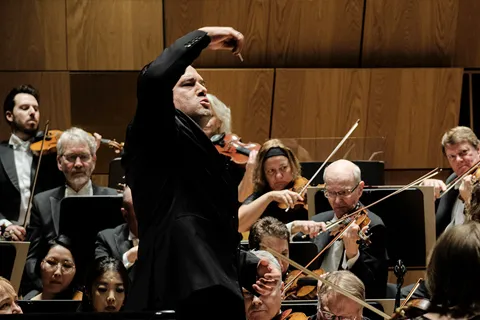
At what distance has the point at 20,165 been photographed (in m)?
4.88

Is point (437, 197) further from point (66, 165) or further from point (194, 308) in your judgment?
point (194, 308)

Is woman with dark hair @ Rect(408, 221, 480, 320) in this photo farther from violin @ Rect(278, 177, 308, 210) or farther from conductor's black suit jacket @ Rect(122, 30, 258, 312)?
violin @ Rect(278, 177, 308, 210)

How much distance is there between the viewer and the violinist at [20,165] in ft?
15.5

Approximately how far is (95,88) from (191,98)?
138 inches

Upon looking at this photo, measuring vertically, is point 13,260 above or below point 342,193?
below

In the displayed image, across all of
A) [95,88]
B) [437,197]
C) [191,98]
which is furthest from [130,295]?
[95,88]

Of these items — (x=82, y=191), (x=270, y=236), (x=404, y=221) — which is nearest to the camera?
(x=270, y=236)

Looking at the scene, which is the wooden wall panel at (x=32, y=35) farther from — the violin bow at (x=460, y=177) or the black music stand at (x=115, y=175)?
the violin bow at (x=460, y=177)

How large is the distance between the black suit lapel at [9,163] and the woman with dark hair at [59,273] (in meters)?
1.04

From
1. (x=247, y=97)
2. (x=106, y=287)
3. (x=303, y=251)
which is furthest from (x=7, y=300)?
(x=247, y=97)

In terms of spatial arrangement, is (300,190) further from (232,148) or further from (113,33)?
(113,33)

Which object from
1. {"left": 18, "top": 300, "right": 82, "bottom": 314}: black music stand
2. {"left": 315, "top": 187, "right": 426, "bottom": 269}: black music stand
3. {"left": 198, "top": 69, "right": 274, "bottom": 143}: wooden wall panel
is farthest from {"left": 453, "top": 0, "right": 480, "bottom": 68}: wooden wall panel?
{"left": 18, "top": 300, "right": 82, "bottom": 314}: black music stand

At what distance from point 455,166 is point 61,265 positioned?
2004mm

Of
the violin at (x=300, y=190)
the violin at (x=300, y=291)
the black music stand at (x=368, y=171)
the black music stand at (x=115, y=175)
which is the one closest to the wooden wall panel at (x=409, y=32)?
the black music stand at (x=368, y=171)
